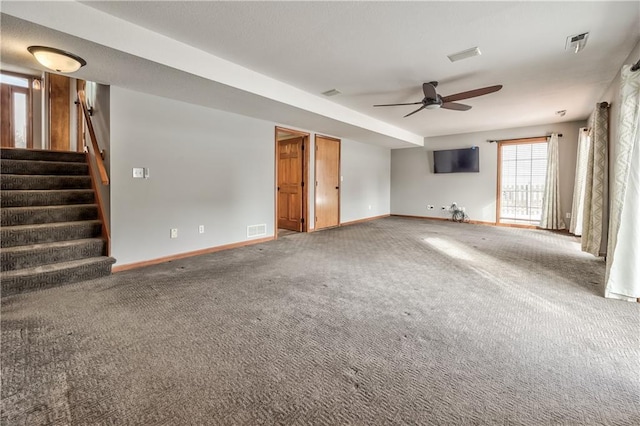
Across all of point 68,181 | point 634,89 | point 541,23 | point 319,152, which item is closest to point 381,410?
point 541,23

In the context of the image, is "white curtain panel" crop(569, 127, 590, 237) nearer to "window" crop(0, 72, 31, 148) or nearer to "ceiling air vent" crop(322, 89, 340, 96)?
"ceiling air vent" crop(322, 89, 340, 96)

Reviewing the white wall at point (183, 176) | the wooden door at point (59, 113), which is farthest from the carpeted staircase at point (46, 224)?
the wooden door at point (59, 113)

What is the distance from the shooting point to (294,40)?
117 inches

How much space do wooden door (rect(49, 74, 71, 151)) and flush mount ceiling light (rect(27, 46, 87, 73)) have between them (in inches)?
184

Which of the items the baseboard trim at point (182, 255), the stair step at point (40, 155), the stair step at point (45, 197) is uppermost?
the stair step at point (40, 155)

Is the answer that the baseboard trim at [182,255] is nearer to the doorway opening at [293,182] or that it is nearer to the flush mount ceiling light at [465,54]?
the doorway opening at [293,182]

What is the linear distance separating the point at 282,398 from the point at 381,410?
0.50 m

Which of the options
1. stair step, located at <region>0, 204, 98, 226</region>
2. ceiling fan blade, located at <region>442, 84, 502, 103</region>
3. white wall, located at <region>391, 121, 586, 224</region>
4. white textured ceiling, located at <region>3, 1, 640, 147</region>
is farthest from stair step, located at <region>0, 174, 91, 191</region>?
white wall, located at <region>391, 121, 586, 224</region>

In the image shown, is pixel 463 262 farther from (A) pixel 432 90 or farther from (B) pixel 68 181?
(B) pixel 68 181

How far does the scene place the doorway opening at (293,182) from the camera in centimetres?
651

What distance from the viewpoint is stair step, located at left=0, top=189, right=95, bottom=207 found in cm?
355

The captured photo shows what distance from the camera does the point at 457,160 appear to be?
8.03 m

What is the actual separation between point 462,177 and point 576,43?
5.37 m

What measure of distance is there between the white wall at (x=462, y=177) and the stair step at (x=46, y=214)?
783 centimetres
